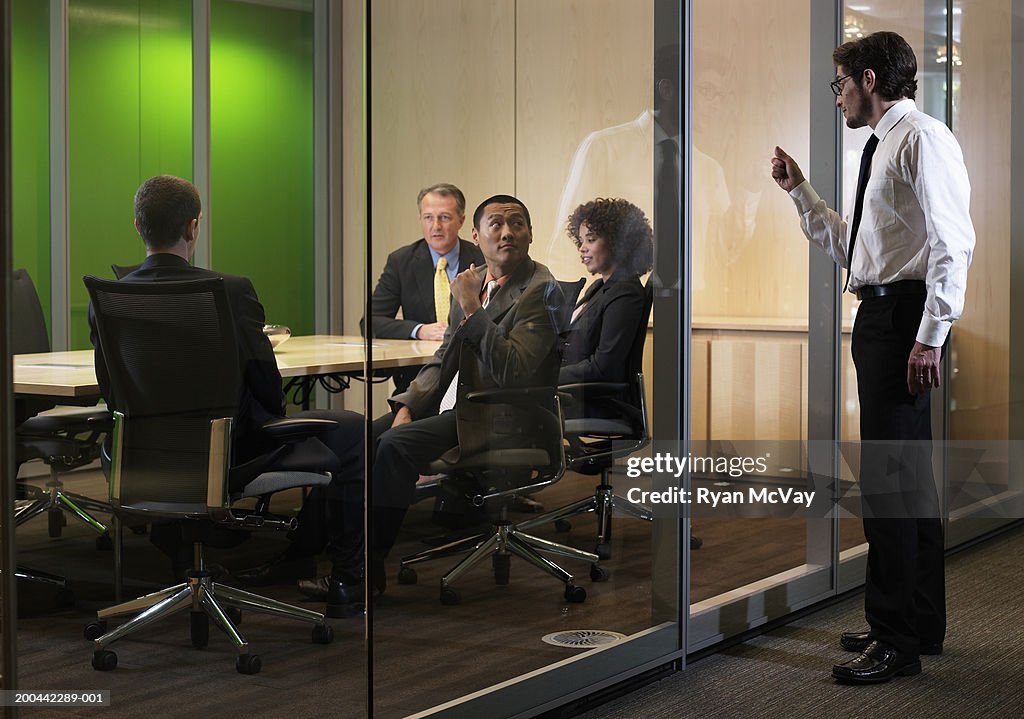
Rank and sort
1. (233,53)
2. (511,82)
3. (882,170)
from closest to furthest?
(233,53) → (511,82) → (882,170)

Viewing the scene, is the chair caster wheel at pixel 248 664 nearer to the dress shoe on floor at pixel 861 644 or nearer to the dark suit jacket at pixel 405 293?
the dark suit jacket at pixel 405 293

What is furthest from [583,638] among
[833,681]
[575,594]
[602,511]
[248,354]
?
[248,354]

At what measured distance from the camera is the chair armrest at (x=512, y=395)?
2.92 m

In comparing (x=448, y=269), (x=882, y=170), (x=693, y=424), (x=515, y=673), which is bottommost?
(x=515, y=673)

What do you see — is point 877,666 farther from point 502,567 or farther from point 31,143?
point 31,143

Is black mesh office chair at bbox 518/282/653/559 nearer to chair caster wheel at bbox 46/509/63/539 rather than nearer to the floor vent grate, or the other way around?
the floor vent grate

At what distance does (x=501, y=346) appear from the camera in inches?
117

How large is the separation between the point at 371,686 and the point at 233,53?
4.40ft

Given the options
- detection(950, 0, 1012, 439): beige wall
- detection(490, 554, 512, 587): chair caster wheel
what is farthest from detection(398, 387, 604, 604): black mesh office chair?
detection(950, 0, 1012, 439): beige wall

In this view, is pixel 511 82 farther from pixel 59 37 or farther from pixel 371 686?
pixel 371 686

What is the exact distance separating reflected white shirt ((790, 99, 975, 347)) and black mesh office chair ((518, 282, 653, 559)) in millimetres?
682

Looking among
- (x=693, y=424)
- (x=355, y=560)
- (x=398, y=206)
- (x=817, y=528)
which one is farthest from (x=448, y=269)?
(x=817, y=528)

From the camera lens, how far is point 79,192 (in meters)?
2.28

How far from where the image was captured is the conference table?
2.27m
